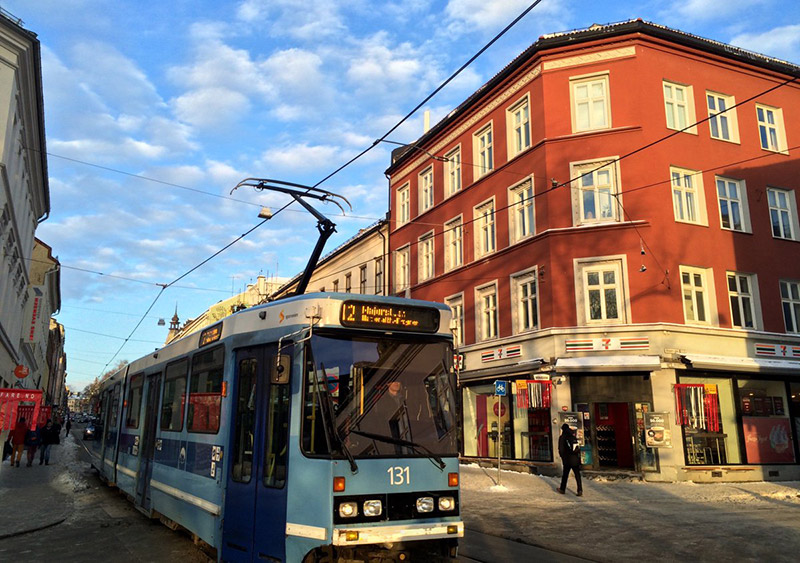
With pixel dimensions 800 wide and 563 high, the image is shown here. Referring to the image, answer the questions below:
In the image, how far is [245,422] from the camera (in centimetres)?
725

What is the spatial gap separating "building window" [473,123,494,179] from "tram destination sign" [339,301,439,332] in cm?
1838

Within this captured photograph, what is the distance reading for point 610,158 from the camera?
67.3 feet

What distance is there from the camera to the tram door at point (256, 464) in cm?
654

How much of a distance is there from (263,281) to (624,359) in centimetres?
5444

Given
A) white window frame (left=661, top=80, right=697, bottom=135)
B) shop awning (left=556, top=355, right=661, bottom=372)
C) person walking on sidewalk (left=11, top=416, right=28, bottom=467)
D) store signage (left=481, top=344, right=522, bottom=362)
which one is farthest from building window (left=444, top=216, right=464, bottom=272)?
person walking on sidewalk (left=11, top=416, right=28, bottom=467)

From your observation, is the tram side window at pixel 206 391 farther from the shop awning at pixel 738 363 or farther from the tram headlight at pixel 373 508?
the shop awning at pixel 738 363

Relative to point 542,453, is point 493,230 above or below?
above

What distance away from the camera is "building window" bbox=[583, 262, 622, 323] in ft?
64.8

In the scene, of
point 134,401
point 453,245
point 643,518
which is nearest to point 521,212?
point 453,245

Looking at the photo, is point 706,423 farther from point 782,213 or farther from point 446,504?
point 446,504

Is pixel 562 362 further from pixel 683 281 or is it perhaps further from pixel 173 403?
pixel 173 403

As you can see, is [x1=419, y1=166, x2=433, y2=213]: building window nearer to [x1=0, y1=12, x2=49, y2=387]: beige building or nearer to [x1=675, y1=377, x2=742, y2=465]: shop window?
[x1=675, y1=377, x2=742, y2=465]: shop window

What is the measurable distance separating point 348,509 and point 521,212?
711 inches

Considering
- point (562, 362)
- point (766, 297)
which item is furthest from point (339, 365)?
point (766, 297)
